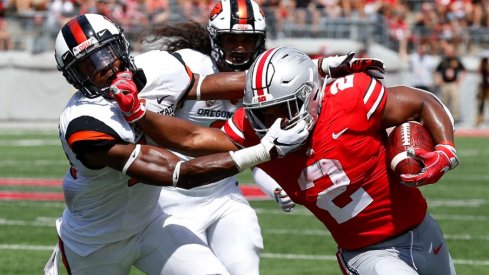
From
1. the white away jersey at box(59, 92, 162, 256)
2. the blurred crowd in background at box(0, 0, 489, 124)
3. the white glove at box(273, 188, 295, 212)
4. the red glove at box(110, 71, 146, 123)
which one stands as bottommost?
the blurred crowd in background at box(0, 0, 489, 124)

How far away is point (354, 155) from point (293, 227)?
193 inches

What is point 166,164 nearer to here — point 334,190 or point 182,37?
point 334,190

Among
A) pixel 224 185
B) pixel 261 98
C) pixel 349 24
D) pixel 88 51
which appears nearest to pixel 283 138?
pixel 261 98

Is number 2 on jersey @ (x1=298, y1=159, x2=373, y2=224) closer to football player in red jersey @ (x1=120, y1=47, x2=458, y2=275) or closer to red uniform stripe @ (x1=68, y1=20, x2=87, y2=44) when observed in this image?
football player in red jersey @ (x1=120, y1=47, x2=458, y2=275)

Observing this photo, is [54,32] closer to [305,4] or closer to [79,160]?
[305,4]

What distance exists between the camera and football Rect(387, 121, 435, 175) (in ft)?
13.8

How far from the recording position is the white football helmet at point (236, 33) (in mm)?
5590

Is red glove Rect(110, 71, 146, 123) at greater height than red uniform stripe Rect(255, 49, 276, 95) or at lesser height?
lesser

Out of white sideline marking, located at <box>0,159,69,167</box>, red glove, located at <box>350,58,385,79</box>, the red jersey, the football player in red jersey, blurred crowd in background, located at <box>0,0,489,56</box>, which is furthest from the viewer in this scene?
blurred crowd in background, located at <box>0,0,489,56</box>

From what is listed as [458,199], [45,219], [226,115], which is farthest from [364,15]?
[226,115]

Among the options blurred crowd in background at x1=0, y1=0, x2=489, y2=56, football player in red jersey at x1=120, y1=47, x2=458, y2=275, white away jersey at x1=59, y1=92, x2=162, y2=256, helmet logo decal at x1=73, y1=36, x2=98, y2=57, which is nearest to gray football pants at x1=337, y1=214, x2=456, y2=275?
football player in red jersey at x1=120, y1=47, x2=458, y2=275

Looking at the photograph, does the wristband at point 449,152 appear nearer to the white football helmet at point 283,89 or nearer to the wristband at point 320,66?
the white football helmet at point 283,89

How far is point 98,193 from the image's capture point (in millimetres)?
4645

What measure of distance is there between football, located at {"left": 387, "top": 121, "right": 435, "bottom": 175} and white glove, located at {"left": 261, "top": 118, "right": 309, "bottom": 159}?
41 centimetres
